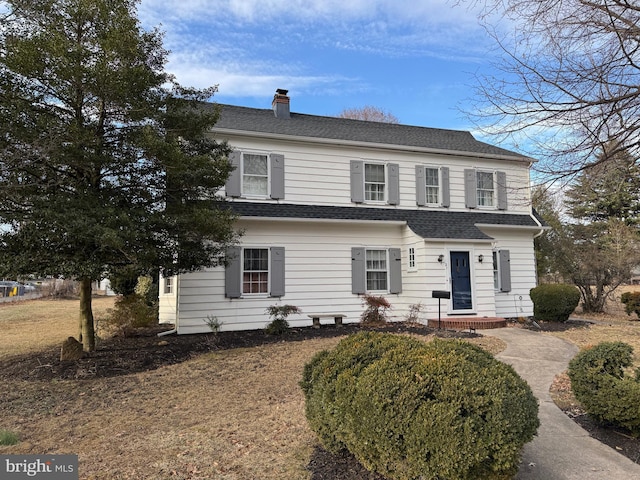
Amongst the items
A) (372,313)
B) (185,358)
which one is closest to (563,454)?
(185,358)

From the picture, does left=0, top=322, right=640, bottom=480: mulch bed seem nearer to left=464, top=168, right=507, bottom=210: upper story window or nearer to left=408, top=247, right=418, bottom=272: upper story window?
left=408, top=247, right=418, bottom=272: upper story window

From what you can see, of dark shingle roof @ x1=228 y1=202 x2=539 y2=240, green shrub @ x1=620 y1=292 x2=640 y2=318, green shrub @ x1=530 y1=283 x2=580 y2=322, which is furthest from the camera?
green shrub @ x1=620 y1=292 x2=640 y2=318

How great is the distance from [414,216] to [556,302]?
469 cm

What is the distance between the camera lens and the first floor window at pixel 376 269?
40.2 ft

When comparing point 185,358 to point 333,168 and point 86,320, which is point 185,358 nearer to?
point 86,320

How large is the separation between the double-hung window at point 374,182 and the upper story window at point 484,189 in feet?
9.67

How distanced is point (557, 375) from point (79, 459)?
6324 millimetres

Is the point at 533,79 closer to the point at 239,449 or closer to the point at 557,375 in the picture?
the point at 557,375

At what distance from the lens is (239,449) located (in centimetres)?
372

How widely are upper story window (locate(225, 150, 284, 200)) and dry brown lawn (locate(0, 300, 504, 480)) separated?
5171mm

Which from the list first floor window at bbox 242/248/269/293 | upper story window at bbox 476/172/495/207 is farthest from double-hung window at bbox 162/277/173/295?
upper story window at bbox 476/172/495/207

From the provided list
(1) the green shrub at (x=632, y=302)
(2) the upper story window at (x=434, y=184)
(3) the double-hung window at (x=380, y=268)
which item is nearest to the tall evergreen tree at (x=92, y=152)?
(3) the double-hung window at (x=380, y=268)

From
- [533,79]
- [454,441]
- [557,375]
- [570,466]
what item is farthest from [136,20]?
[557,375]

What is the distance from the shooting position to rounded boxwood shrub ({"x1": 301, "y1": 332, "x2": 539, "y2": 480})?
2414mm
